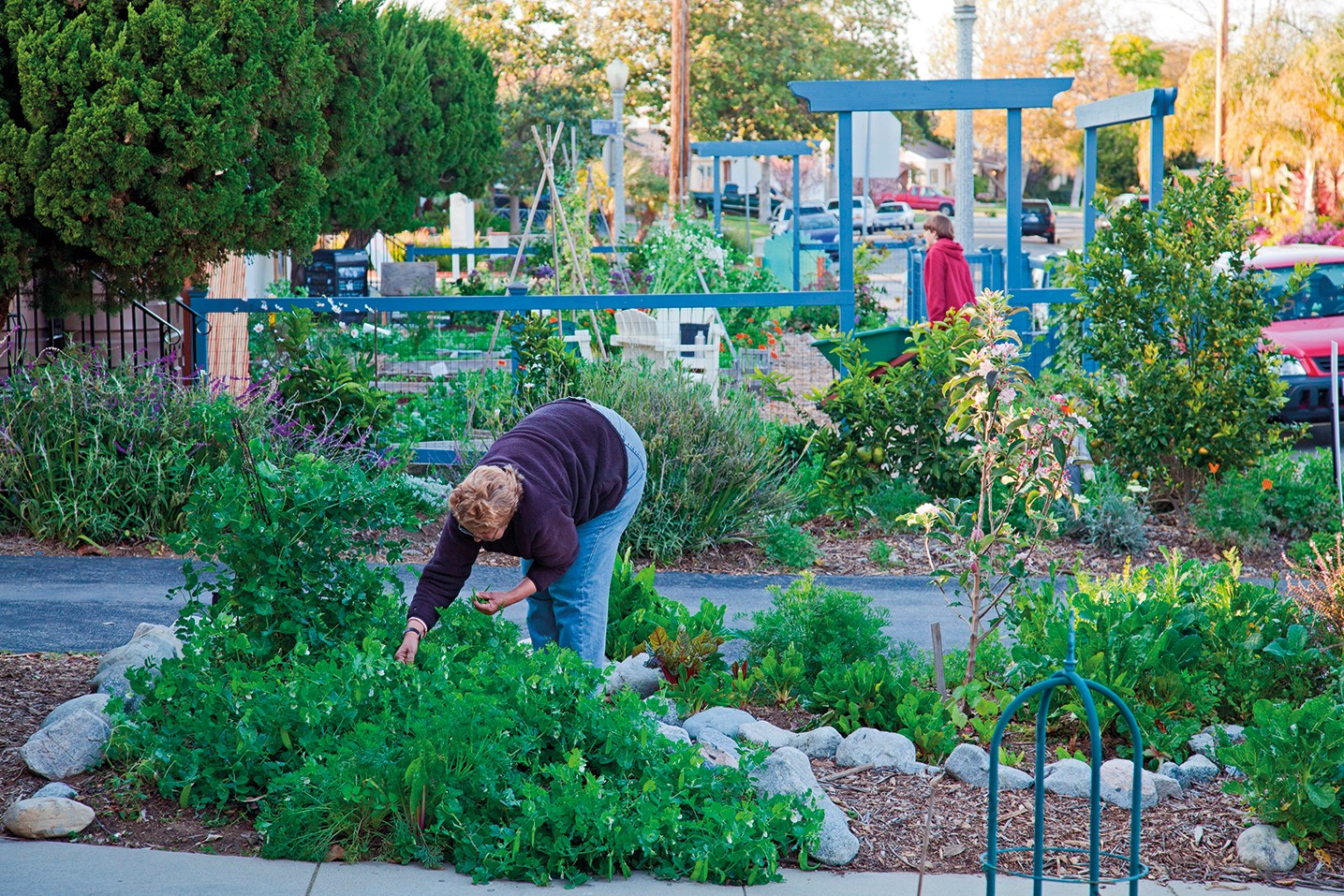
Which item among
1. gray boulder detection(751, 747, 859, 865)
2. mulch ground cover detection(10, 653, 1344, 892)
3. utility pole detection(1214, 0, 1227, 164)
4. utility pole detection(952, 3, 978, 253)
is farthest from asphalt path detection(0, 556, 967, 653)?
utility pole detection(1214, 0, 1227, 164)

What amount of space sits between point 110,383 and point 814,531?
385cm

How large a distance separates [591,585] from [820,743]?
875 mm

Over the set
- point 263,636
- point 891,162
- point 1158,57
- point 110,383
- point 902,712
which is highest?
point 1158,57

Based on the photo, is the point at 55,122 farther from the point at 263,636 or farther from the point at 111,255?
the point at 263,636

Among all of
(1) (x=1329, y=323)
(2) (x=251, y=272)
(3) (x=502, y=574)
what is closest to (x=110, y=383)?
(3) (x=502, y=574)

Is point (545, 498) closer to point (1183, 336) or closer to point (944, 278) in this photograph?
point (1183, 336)

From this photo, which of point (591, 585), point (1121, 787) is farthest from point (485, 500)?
point (1121, 787)

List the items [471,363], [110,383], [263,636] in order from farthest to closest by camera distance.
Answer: [471,363] → [110,383] → [263,636]

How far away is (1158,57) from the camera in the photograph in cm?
5191

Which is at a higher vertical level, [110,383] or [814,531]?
[110,383]

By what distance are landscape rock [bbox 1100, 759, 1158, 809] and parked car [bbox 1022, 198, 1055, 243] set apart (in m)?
41.2

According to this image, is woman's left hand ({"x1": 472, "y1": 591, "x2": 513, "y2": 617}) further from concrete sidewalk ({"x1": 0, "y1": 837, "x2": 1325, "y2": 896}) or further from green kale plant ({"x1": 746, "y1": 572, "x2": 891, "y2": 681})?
green kale plant ({"x1": 746, "y1": 572, "x2": 891, "y2": 681})

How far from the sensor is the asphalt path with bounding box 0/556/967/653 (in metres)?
5.21

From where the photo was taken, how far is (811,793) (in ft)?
11.3
